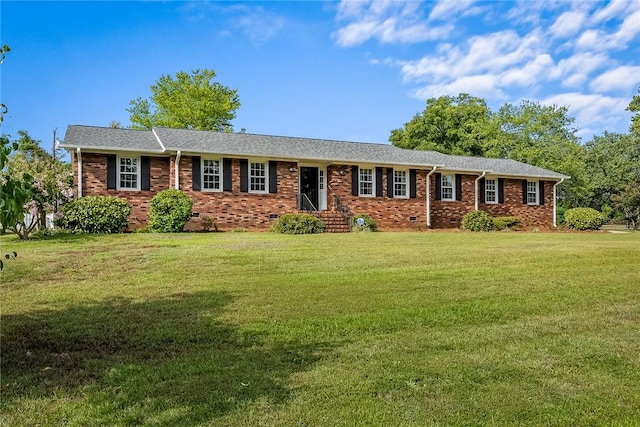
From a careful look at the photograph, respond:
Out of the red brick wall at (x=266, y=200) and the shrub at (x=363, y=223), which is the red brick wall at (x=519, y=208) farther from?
the shrub at (x=363, y=223)

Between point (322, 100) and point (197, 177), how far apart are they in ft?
27.9

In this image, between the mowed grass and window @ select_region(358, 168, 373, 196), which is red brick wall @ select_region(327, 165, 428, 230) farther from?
the mowed grass

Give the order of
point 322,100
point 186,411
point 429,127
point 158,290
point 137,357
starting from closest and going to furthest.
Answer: point 186,411, point 137,357, point 158,290, point 322,100, point 429,127

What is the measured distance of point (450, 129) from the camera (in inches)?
1414

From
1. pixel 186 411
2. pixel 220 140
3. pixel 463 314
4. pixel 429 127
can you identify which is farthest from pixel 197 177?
pixel 429 127

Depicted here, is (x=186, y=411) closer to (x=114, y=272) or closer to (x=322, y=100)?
(x=114, y=272)

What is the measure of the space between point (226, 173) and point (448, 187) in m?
10.9

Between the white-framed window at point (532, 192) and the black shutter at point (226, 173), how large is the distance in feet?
51.8

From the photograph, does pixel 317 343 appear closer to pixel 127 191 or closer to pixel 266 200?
pixel 266 200

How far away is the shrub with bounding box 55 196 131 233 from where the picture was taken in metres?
15.1

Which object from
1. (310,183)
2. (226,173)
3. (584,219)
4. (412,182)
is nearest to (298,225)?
(226,173)

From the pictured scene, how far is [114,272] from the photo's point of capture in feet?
28.5

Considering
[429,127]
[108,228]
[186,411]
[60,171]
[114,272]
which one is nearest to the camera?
[186,411]

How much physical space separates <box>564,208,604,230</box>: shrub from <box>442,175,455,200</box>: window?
18.3 ft
